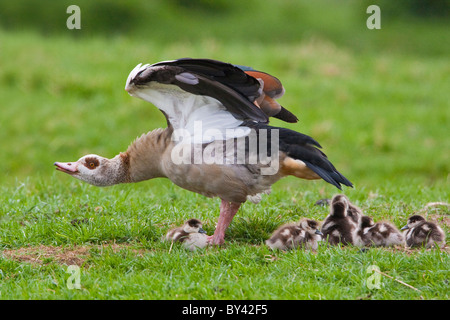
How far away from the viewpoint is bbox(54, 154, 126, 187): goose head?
6.63 metres

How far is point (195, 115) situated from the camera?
610 cm

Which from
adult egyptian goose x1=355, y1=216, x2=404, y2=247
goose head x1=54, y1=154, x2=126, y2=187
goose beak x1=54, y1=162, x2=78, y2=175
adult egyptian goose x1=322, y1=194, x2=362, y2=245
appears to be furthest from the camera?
goose head x1=54, y1=154, x2=126, y2=187

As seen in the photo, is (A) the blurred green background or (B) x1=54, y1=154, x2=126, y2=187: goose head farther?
(A) the blurred green background

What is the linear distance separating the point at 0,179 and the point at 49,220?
542 cm

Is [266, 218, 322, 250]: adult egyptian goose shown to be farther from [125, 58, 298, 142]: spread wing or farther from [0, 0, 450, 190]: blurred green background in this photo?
[0, 0, 450, 190]: blurred green background

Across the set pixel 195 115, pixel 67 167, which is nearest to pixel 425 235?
pixel 195 115

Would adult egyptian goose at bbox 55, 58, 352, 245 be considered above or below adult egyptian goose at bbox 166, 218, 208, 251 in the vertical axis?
above

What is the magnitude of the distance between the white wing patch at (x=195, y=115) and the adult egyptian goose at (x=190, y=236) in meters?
0.79

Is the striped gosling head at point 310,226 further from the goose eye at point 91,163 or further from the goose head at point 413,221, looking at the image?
the goose eye at point 91,163

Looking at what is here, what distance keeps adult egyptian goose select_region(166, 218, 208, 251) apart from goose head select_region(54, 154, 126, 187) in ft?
2.95

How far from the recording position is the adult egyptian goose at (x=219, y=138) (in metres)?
5.77

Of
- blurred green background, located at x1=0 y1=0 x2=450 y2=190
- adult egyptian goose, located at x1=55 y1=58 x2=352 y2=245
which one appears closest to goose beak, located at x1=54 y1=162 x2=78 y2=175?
adult egyptian goose, located at x1=55 y1=58 x2=352 y2=245

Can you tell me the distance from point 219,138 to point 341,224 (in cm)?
139

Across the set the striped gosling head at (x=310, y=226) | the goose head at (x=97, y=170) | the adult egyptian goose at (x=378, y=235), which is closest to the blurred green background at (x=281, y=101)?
the goose head at (x=97, y=170)
